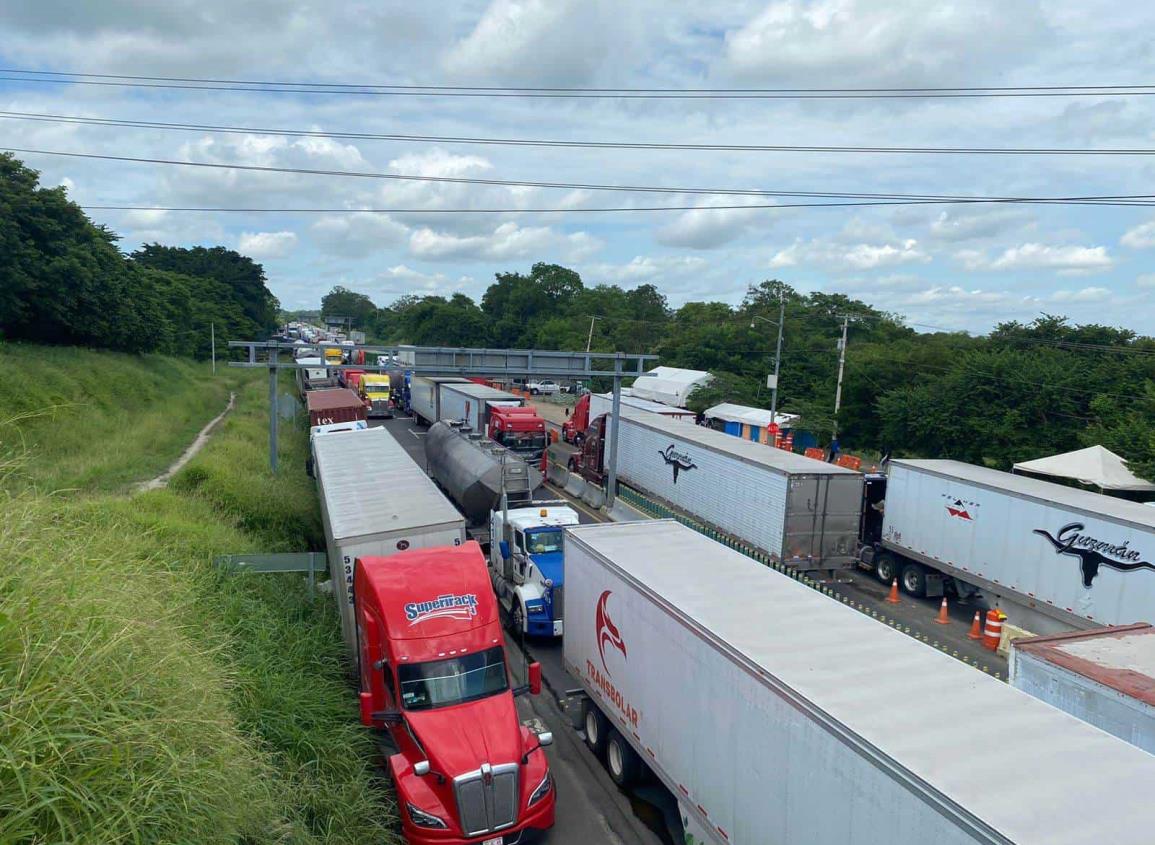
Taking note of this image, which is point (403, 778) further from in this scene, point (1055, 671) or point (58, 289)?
point (58, 289)

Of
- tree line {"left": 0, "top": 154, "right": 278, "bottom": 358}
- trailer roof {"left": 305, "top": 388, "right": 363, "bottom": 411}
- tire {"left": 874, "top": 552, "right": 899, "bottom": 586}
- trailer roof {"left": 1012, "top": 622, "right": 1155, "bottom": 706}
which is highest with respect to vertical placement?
tree line {"left": 0, "top": 154, "right": 278, "bottom": 358}

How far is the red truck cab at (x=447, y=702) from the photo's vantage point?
23.7 ft

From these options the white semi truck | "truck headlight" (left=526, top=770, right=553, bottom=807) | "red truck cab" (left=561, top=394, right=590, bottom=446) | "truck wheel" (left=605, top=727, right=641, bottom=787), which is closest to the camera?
"truck headlight" (left=526, top=770, right=553, bottom=807)

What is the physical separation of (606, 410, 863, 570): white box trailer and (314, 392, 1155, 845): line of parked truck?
5.50 m

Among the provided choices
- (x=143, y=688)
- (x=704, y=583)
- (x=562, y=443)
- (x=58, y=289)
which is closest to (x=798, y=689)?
(x=704, y=583)

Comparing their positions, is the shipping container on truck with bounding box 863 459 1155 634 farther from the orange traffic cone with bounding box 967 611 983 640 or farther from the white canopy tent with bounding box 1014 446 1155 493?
the white canopy tent with bounding box 1014 446 1155 493

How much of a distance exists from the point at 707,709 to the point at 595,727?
340 cm

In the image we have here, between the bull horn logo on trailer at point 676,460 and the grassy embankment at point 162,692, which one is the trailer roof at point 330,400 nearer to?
the bull horn logo on trailer at point 676,460

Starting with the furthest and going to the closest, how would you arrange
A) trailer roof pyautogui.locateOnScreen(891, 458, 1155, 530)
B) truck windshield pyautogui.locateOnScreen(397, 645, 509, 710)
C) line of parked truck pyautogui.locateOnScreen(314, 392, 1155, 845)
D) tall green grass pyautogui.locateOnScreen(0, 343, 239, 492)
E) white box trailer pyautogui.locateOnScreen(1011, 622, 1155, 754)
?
tall green grass pyautogui.locateOnScreen(0, 343, 239, 492), trailer roof pyautogui.locateOnScreen(891, 458, 1155, 530), truck windshield pyautogui.locateOnScreen(397, 645, 509, 710), white box trailer pyautogui.locateOnScreen(1011, 622, 1155, 754), line of parked truck pyautogui.locateOnScreen(314, 392, 1155, 845)

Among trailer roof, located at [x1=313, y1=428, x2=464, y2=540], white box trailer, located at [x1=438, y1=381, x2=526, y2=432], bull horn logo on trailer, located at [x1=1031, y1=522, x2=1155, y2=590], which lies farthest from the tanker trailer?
bull horn logo on trailer, located at [x1=1031, y1=522, x2=1155, y2=590]

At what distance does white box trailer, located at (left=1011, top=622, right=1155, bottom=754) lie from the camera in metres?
7.03

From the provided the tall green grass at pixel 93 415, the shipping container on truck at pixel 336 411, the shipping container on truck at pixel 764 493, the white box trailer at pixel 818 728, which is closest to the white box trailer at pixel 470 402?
the shipping container on truck at pixel 336 411

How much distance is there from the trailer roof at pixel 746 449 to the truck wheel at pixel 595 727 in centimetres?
814

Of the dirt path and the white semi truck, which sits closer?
the white semi truck
